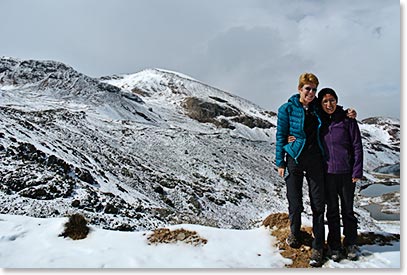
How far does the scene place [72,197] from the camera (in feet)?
46.2

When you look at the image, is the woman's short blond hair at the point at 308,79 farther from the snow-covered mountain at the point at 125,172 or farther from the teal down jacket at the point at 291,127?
the snow-covered mountain at the point at 125,172

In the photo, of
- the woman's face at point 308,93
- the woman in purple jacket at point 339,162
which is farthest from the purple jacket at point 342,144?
the woman's face at point 308,93

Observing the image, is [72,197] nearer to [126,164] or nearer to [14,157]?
[14,157]

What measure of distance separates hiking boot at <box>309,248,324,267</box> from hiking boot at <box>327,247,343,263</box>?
0.76ft

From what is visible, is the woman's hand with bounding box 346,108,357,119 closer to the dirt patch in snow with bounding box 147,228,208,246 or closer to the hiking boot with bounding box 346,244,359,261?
the hiking boot with bounding box 346,244,359,261

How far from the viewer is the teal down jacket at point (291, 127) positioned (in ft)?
19.1

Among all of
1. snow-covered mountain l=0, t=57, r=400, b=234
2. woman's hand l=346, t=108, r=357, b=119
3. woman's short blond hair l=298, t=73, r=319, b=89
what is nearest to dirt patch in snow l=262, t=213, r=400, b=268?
woman's hand l=346, t=108, r=357, b=119

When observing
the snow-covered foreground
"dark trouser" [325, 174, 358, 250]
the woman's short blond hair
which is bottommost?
the snow-covered foreground

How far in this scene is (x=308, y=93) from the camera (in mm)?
5809

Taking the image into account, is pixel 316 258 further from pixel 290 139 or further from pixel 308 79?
pixel 308 79

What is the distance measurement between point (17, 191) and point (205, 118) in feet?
276

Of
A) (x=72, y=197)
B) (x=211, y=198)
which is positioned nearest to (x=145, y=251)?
(x=72, y=197)

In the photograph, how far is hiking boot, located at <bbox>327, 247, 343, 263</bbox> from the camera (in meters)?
5.96

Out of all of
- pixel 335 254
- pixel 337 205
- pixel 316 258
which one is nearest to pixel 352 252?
pixel 335 254
